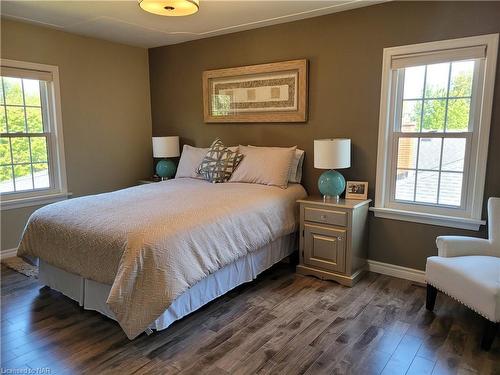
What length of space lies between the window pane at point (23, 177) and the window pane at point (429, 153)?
3980 mm

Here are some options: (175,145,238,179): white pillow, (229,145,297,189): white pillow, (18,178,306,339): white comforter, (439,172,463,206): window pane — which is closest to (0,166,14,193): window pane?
(18,178,306,339): white comforter

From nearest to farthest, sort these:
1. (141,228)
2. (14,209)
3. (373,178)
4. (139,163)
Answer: (141,228)
(373,178)
(14,209)
(139,163)

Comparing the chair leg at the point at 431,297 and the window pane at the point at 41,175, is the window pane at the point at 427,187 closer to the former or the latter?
the chair leg at the point at 431,297

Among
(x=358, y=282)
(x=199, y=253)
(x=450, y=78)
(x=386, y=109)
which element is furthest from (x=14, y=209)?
(x=450, y=78)

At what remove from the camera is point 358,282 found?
3115 millimetres

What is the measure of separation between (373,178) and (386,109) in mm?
631

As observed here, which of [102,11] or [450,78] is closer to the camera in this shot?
[450,78]

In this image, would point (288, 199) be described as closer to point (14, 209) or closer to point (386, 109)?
point (386, 109)

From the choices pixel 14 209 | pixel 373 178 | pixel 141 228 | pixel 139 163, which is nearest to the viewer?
pixel 141 228

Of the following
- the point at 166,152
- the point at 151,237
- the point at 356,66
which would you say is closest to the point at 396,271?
the point at 356,66

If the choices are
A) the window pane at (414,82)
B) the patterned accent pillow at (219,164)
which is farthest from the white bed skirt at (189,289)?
the window pane at (414,82)

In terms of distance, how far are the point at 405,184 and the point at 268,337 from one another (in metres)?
1.86

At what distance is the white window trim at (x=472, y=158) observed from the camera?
8.65ft

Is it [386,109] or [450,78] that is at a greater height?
[450,78]
